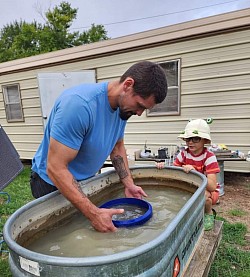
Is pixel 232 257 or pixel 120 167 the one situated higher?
pixel 120 167

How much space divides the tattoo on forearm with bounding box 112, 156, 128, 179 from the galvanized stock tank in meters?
0.12

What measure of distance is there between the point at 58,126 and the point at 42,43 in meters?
21.7

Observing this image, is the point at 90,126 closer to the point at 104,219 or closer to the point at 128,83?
the point at 128,83

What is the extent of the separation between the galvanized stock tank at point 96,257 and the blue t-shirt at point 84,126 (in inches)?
9.6

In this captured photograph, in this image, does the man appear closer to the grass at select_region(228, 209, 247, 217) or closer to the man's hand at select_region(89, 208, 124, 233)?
the man's hand at select_region(89, 208, 124, 233)

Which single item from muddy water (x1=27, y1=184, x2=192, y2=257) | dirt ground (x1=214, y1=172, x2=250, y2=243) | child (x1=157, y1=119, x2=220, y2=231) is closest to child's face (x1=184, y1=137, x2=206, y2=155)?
child (x1=157, y1=119, x2=220, y2=231)

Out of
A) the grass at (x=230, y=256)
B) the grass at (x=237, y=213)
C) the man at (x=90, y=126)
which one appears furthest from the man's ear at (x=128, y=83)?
the grass at (x=237, y=213)

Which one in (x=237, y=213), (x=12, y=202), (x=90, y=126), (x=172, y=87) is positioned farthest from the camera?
(x=172, y=87)

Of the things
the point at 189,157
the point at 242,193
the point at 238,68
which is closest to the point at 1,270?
the point at 189,157

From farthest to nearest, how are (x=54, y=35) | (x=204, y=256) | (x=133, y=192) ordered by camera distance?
(x=54, y=35) → (x=133, y=192) → (x=204, y=256)

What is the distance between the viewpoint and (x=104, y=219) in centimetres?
129

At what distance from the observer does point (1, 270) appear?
2258 millimetres

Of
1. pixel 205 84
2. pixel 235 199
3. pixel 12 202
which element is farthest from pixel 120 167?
pixel 205 84

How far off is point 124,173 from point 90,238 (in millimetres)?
631
